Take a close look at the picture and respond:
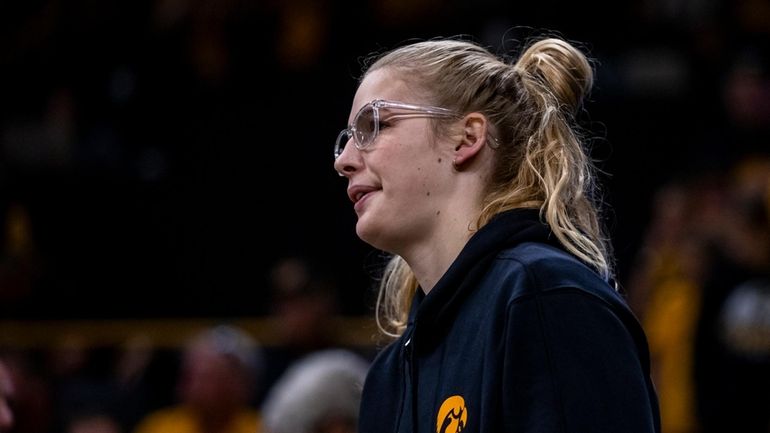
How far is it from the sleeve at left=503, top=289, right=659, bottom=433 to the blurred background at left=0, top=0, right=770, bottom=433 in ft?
11.7

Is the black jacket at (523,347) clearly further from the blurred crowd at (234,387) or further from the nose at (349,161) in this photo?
the blurred crowd at (234,387)

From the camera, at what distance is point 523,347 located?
206 centimetres

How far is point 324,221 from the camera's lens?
7629 mm

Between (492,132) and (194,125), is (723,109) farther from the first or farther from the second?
(492,132)

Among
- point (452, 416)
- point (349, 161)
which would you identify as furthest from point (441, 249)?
point (452, 416)

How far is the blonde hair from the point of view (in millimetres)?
2357

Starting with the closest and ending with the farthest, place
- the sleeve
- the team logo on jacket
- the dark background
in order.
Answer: the sleeve, the team logo on jacket, the dark background

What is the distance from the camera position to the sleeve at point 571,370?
6.56 feet

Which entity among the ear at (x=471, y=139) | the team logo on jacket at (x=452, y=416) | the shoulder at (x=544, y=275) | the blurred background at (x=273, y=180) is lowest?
the blurred background at (x=273, y=180)

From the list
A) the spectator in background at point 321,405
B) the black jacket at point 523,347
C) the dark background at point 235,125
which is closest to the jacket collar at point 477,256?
the black jacket at point 523,347

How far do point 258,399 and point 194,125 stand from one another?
3.00 metres

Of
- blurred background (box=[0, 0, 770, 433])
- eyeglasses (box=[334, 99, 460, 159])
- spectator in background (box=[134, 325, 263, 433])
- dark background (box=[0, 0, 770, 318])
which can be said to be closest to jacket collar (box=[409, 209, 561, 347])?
eyeglasses (box=[334, 99, 460, 159])

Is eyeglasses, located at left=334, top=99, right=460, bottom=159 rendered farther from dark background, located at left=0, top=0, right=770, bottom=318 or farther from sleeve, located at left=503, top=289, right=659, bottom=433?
dark background, located at left=0, top=0, right=770, bottom=318

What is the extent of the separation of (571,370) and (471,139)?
558 mm
